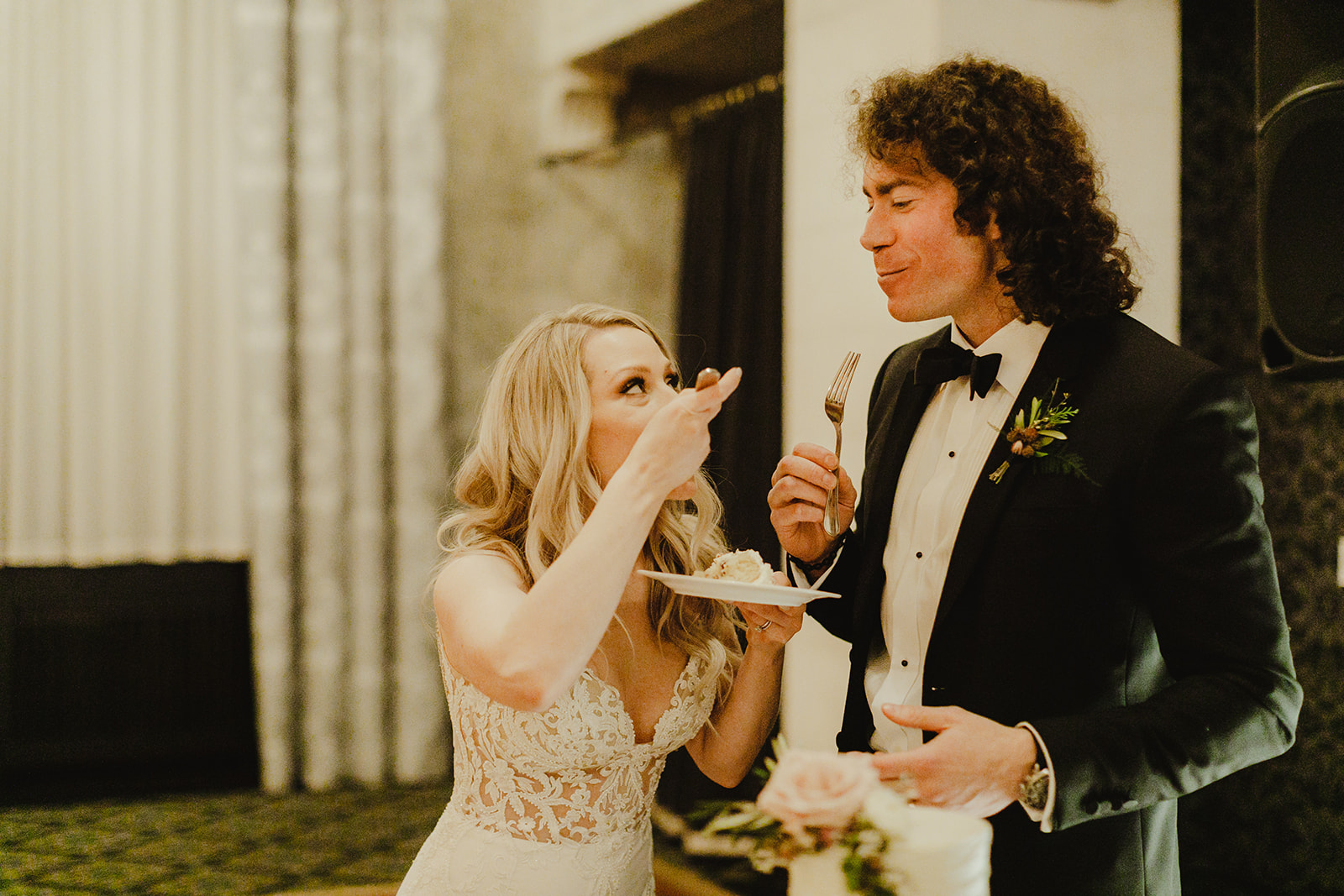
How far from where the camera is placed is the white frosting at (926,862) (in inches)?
38.8

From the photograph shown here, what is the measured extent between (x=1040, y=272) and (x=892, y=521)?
1.48 ft

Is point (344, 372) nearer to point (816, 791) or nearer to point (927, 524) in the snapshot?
point (927, 524)

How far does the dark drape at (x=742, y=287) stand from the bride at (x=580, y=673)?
1.61m

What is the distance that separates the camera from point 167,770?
4066mm

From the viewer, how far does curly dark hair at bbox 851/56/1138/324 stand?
1.60 m

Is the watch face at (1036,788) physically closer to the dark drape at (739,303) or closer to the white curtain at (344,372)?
the dark drape at (739,303)

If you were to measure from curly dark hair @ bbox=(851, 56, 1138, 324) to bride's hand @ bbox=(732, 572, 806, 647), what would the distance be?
1.91ft

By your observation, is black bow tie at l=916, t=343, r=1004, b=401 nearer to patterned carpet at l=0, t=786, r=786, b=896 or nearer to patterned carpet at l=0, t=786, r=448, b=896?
patterned carpet at l=0, t=786, r=786, b=896

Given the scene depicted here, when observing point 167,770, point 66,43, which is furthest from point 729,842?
point 66,43

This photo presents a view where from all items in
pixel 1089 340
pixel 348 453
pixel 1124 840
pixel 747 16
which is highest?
pixel 747 16

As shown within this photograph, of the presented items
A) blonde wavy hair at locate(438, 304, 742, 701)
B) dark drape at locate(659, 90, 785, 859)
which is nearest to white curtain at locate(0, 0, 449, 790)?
dark drape at locate(659, 90, 785, 859)

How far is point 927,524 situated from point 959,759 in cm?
Answer: 50

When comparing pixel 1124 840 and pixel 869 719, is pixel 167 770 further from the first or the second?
pixel 1124 840

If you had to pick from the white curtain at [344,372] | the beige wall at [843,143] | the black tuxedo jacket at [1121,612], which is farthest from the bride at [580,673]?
the white curtain at [344,372]
